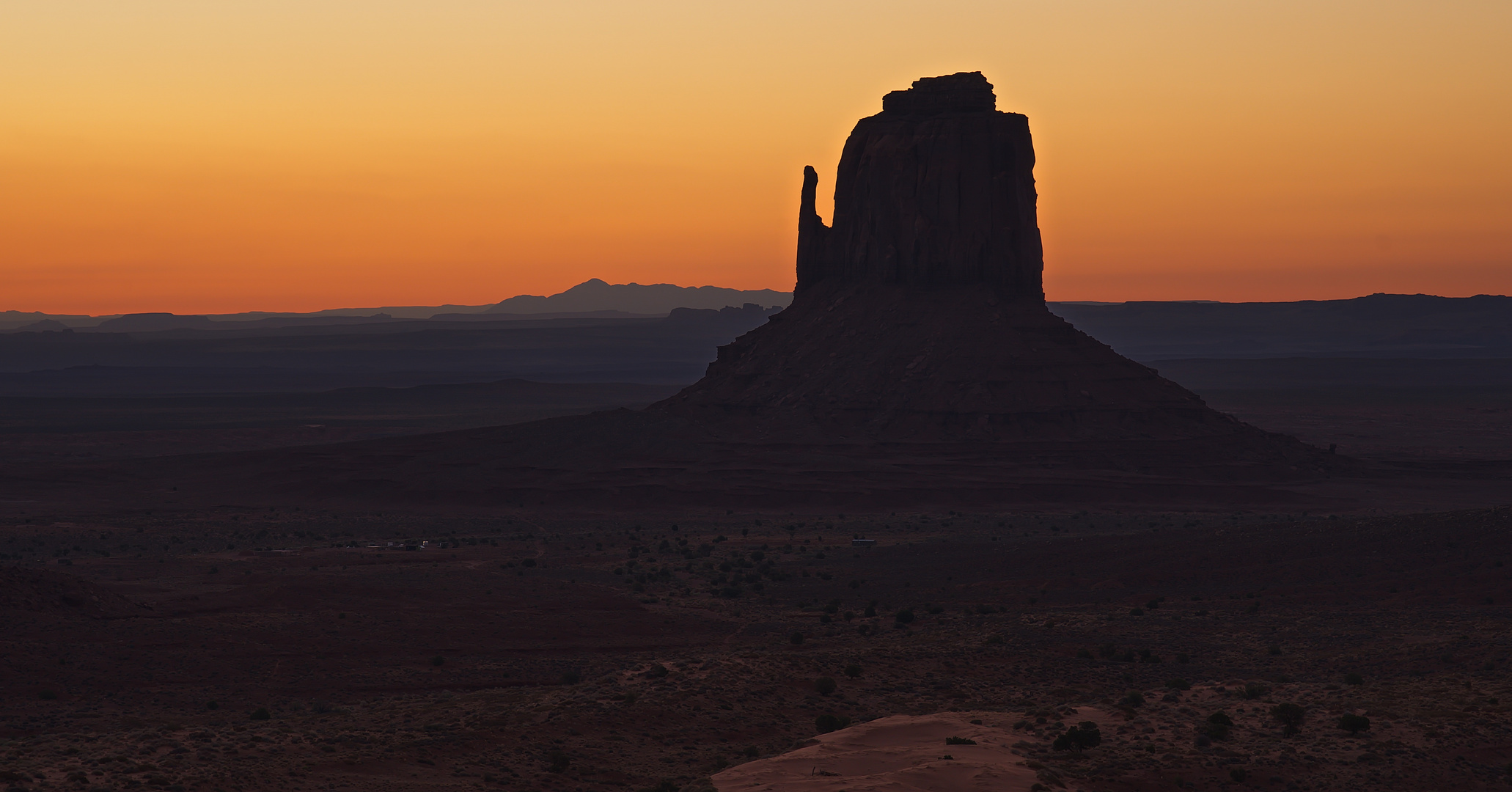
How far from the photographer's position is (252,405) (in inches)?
7672

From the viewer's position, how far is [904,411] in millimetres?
97688

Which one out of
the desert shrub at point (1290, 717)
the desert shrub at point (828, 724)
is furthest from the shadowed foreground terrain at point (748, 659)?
the desert shrub at point (1290, 717)

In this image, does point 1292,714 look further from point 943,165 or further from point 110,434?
point 110,434

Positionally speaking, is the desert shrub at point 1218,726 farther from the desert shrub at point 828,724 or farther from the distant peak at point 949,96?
the distant peak at point 949,96

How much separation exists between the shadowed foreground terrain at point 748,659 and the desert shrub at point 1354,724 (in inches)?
9.5

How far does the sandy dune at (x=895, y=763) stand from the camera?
2270 centimetres

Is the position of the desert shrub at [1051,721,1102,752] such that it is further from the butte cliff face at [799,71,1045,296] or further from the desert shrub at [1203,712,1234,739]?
the butte cliff face at [799,71,1045,296]

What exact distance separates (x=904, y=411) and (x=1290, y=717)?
70.5m

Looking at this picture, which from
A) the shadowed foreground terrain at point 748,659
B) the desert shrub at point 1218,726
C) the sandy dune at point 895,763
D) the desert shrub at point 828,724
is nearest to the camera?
the sandy dune at point 895,763

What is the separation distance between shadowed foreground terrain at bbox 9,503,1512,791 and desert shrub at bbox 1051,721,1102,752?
333 millimetres

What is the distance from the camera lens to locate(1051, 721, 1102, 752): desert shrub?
84.2 ft

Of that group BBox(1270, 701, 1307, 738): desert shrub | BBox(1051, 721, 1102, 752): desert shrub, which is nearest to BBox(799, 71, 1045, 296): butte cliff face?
BBox(1270, 701, 1307, 738): desert shrub

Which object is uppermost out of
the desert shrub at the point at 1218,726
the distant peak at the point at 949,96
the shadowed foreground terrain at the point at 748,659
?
the distant peak at the point at 949,96

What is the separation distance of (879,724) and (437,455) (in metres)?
76.9
